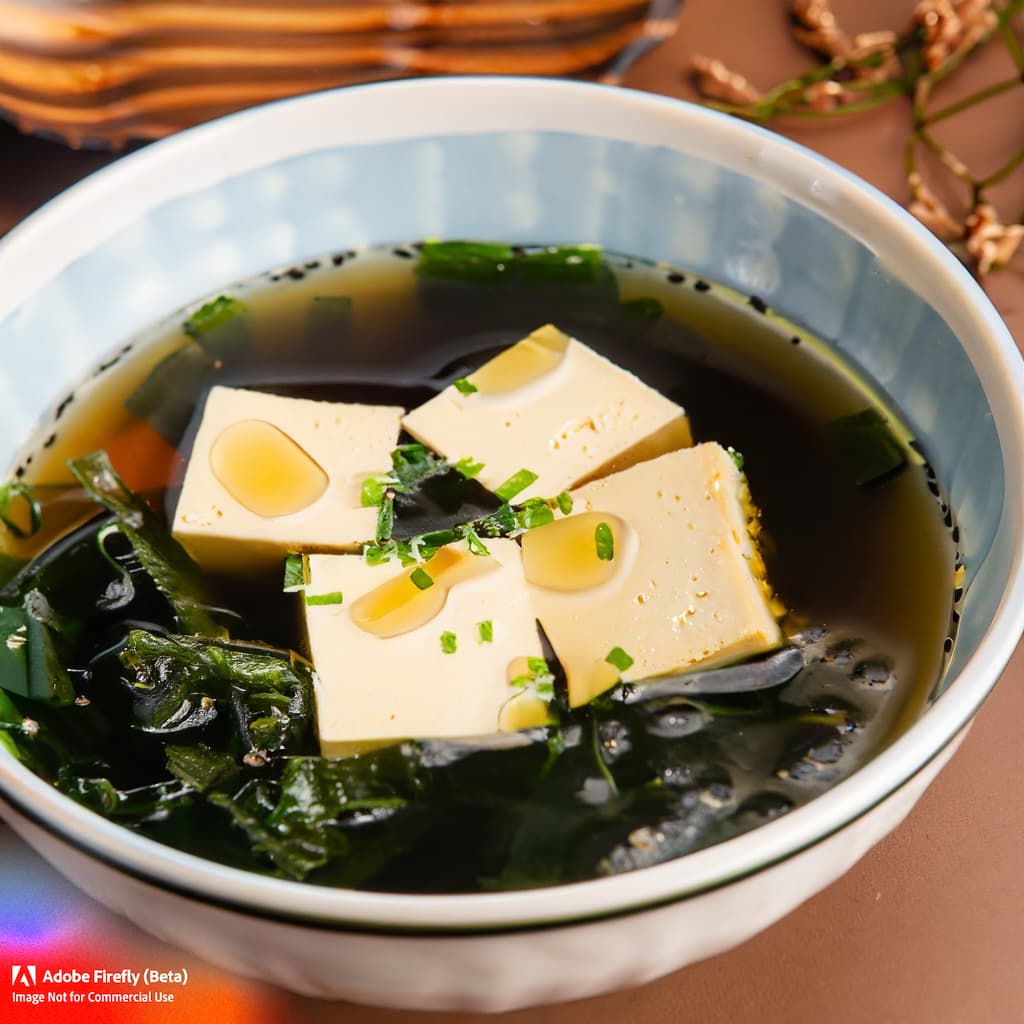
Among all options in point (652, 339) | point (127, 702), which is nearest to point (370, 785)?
point (127, 702)

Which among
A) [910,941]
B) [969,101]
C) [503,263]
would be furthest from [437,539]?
[969,101]

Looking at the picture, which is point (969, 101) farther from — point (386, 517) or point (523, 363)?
point (386, 517)

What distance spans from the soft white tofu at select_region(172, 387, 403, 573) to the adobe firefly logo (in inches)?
17.1

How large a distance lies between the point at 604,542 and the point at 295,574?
33 centimetres

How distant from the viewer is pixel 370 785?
1.00m

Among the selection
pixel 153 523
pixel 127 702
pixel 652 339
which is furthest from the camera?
pixel 652 339

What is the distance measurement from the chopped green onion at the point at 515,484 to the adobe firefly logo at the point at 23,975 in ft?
2.15

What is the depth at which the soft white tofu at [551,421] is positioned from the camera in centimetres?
129

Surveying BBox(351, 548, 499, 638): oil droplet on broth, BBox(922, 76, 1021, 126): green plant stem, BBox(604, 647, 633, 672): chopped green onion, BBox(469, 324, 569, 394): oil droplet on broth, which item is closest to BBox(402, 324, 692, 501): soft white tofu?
BBox(469, 324, 569, 394): oil droplet on broth

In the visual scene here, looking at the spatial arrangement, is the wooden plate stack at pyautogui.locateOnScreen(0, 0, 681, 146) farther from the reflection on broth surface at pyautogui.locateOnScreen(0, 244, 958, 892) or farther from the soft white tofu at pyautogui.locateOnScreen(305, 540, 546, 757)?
the soft white tofu at pyautogui.locateOnScreen(305, 540, 546, 757)

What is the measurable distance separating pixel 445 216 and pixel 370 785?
832mm

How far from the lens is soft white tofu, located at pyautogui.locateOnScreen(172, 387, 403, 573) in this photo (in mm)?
1237

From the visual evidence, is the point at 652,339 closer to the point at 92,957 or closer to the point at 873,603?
the point at 873,603

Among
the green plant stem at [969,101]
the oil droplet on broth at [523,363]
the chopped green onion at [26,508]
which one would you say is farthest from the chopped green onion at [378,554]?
the green plant stem at [969,101]
